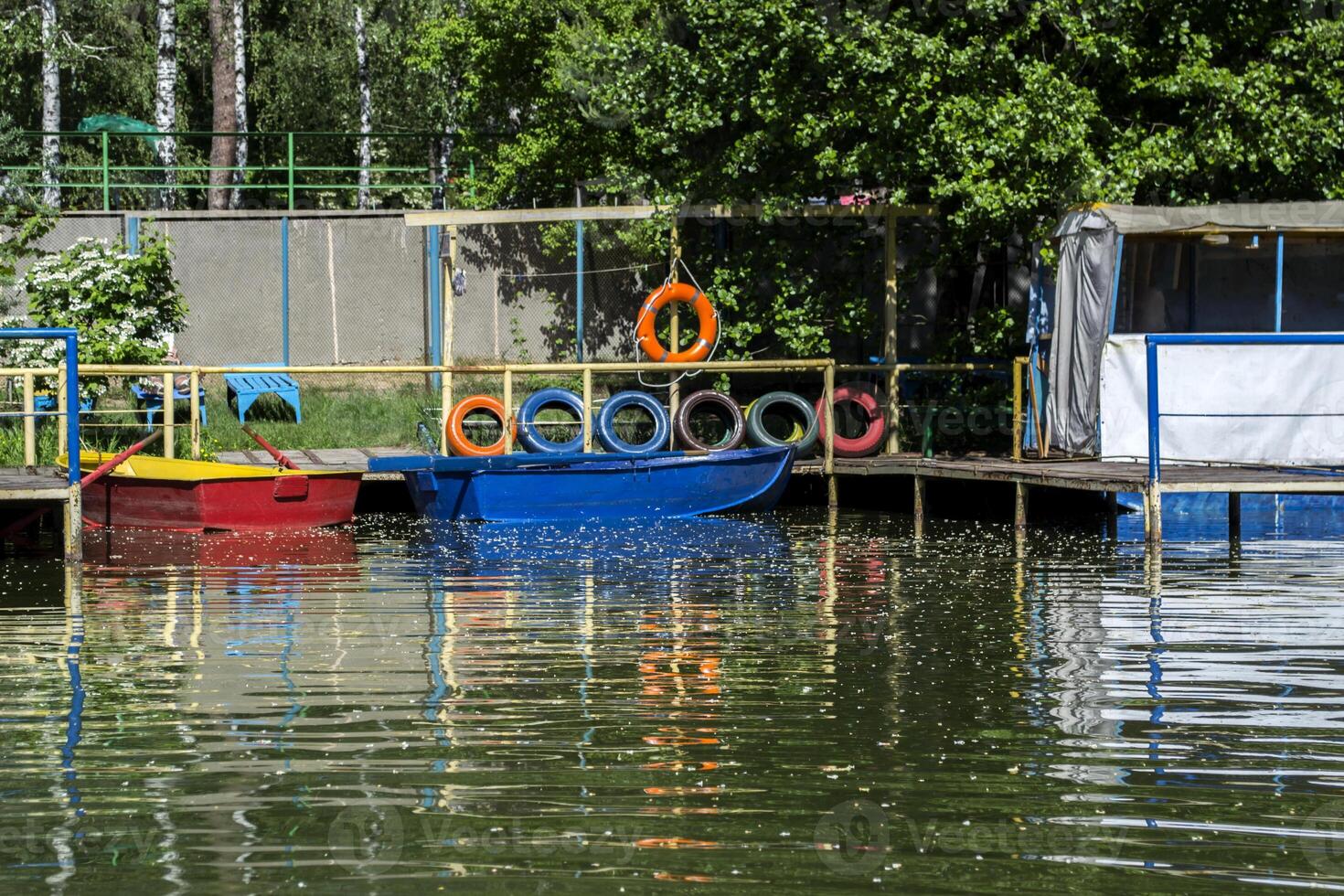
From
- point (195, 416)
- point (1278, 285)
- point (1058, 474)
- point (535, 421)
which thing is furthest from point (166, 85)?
point (1278, 285)

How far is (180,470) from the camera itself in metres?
16.4

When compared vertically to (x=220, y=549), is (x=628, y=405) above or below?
above

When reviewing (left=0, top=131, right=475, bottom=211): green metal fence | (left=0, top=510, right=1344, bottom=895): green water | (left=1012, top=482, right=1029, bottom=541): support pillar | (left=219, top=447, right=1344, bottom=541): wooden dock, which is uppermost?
(left=0, top=131, right=475, bottom=211): green metal fence

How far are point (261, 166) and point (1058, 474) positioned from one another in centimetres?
1586


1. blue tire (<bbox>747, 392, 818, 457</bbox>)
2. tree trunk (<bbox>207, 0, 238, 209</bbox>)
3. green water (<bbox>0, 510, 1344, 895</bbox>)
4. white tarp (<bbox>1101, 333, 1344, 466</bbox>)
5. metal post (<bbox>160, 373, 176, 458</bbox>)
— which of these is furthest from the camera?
tree trunk (<bbox>207, 0, 238, 209</bbox>)

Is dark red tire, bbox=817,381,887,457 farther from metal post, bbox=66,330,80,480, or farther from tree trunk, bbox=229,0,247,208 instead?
tree trunk, bbox=229,0,247,208

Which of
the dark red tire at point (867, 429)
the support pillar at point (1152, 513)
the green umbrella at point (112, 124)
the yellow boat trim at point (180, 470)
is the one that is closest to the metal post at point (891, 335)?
the dark red tire at point (867, 429)

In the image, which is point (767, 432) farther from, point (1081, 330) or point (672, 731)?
point (672, 731)

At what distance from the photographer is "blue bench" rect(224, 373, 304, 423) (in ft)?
68.0

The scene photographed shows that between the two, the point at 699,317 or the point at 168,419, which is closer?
the point at 168,419

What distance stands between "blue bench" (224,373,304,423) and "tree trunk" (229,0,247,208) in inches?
260

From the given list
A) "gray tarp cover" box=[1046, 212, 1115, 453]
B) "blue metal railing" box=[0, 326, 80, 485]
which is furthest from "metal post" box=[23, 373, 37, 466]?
"gray tarp cover" box=[1046, 212, 1115, 453]

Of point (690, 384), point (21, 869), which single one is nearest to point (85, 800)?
point (21, 869)

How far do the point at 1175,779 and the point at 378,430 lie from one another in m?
15.7
